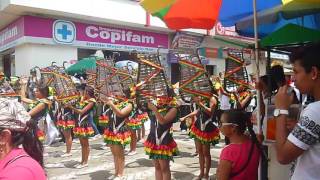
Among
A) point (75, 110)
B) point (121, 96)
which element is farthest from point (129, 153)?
point (121, 96)

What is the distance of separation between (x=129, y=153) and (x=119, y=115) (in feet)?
9.37

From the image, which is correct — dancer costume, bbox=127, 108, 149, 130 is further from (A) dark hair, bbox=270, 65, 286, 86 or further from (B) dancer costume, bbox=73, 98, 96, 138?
(A) dark hair, bbox=270, 65, 286, 86

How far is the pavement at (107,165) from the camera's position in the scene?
699cm

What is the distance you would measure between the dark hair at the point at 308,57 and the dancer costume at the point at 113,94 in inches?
182

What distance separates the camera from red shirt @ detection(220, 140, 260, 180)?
2.95 meters

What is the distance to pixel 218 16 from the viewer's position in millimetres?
4387

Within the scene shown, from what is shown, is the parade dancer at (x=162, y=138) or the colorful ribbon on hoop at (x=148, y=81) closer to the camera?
the colorful ribbon on hoop at (x=148, y=81)

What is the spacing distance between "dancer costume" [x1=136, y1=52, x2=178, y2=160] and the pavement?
1634 millimetres

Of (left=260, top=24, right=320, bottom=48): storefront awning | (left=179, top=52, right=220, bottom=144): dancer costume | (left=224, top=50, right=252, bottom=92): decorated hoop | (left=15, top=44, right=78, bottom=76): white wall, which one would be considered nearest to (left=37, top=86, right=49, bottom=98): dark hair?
(left=179, top=52, right=220, bottom=144): dancer costume

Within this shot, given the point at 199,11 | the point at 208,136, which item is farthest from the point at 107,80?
the point at 199,11

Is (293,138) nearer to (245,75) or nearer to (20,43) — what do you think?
(245,75)

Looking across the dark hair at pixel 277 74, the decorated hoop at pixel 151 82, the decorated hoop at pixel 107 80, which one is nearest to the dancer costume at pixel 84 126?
the decorated hoop at pixel 107 80

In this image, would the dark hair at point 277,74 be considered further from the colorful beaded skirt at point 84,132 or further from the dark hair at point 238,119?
the colorful beaded skirt at point 84,132

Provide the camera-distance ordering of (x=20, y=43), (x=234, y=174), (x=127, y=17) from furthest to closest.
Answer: (x=127, y=17) → (x=20, y=43) → (x=234, y=174)
